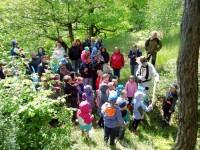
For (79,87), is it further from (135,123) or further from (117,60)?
(117,60)

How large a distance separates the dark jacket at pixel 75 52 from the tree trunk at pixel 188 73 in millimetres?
7855

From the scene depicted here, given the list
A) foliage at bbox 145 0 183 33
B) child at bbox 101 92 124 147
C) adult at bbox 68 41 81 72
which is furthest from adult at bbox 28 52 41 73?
foliage at bbox 145 0 183 33

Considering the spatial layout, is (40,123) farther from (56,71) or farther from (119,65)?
(119,65)

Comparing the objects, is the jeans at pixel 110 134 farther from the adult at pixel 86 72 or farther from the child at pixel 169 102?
the adult at pixel 86 72

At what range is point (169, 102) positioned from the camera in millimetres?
14211

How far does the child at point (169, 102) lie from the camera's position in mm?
13991

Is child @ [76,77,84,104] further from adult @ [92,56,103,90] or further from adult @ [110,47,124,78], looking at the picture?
adult @ [110,47,124,78]

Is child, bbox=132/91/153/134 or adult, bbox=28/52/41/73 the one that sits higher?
adult, bbox=28/52/41/73

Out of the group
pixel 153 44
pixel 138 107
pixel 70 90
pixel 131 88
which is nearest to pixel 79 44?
pixel 153 44

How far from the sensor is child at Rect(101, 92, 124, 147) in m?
11.4

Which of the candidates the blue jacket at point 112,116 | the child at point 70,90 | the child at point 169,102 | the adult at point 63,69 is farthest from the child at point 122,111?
the adult at point 63,69

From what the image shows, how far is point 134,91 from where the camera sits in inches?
557

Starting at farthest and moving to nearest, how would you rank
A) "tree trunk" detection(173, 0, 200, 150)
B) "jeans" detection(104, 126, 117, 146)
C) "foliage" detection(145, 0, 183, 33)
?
"foliage" detection(145, 0, 183, 33), "jeans" detection(104, 126, 117, 146), "tree trunk" detection(173, 0, 200, 150)

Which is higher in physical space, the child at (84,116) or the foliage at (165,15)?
the foliage at (165,15)
